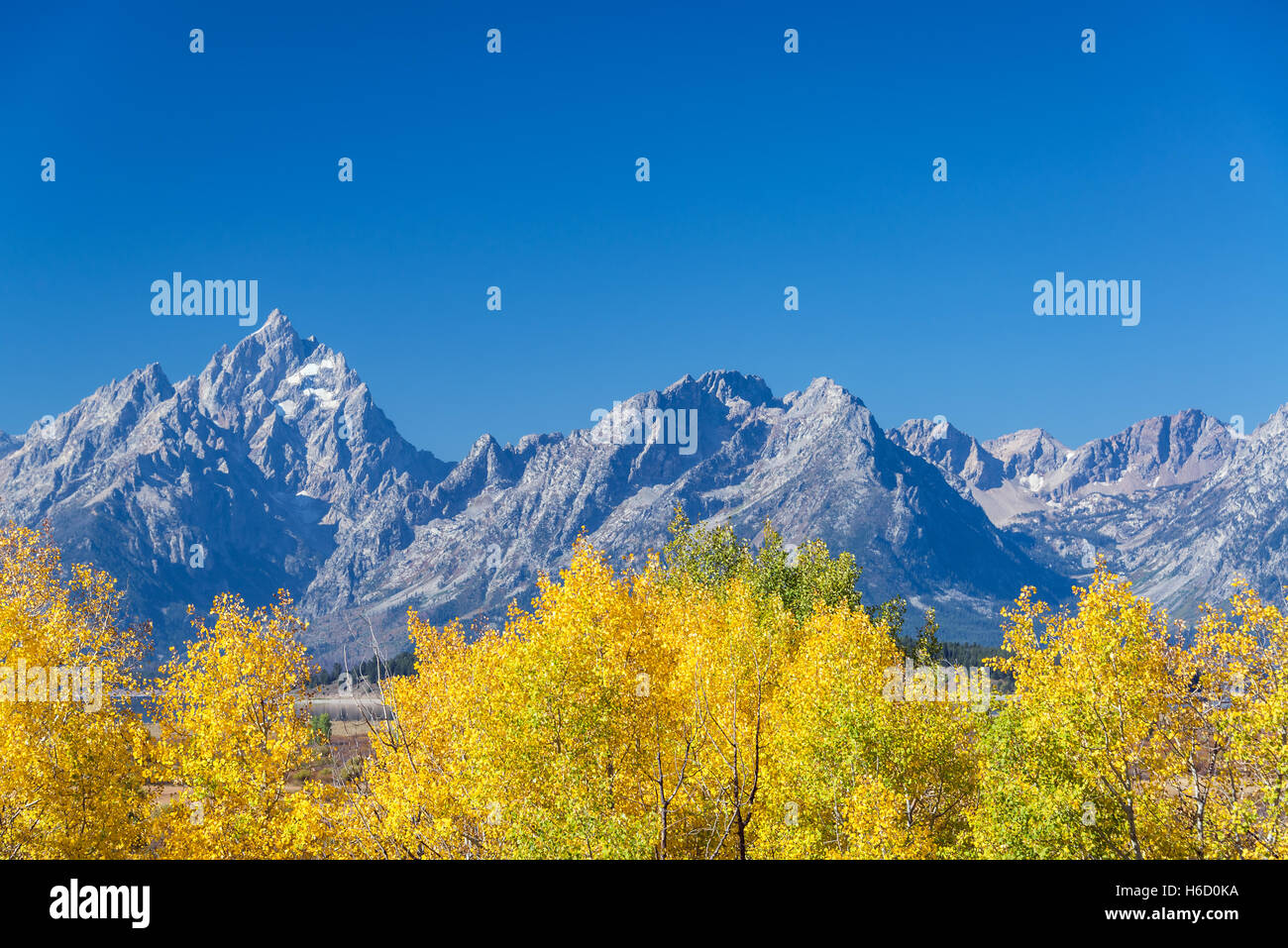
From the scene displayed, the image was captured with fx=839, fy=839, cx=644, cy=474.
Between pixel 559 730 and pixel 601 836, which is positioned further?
pixel 559 730

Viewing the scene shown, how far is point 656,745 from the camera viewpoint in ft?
150

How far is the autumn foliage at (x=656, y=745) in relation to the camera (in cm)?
4153

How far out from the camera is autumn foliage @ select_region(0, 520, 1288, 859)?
41531 mm

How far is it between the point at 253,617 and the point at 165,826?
524 inches

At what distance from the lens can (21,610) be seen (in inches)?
2048

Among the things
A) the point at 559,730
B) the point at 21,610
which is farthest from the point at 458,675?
the point at 21,610

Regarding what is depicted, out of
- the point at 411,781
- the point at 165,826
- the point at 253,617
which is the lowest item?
the point at 165,826
